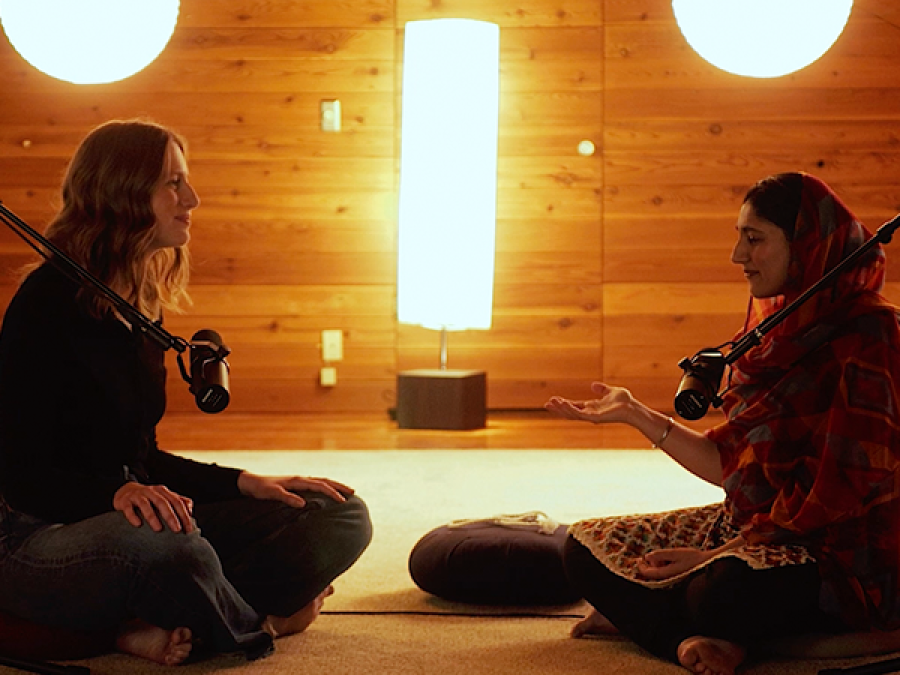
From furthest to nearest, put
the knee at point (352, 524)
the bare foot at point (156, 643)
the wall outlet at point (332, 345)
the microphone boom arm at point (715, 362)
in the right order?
the wall outlet at point (332, 345) < the knee at point (352, 524) < the bare foot at point (156, 643) < the microphone boom arm at point (715, 362)

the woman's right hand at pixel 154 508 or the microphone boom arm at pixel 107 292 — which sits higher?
the microphone boom arm at pixel 107 292

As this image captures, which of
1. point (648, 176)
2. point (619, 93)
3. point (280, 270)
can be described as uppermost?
point (619, 93)

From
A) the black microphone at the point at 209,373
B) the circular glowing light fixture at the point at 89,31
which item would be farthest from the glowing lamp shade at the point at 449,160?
the black microphone at the point at 209,373

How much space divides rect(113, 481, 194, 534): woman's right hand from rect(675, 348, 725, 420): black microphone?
725 mm

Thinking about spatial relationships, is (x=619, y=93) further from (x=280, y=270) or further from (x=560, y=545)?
(x=560, y=545)

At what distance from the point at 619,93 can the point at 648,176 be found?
0.38 meters

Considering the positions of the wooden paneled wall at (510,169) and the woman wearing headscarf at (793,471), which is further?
the wooden paneled wall at (510,169)

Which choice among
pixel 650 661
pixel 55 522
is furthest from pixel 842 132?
pixel 55 522

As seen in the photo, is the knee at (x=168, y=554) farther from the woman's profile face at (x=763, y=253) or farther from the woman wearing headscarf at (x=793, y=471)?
the woman's profile face at (x=763, y=253)

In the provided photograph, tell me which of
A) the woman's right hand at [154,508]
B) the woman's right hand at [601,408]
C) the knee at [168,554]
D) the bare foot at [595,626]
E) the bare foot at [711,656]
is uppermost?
the woman's right hand at [601,408]

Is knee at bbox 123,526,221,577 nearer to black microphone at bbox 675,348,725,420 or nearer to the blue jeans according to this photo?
the blue jeans

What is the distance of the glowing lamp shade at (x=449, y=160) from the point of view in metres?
4.93

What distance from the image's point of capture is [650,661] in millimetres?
1916

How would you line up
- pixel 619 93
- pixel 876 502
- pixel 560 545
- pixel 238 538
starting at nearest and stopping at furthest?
pixel 876 502 → pixel 238 538 → pixel 560 545 → pixel 619 93
